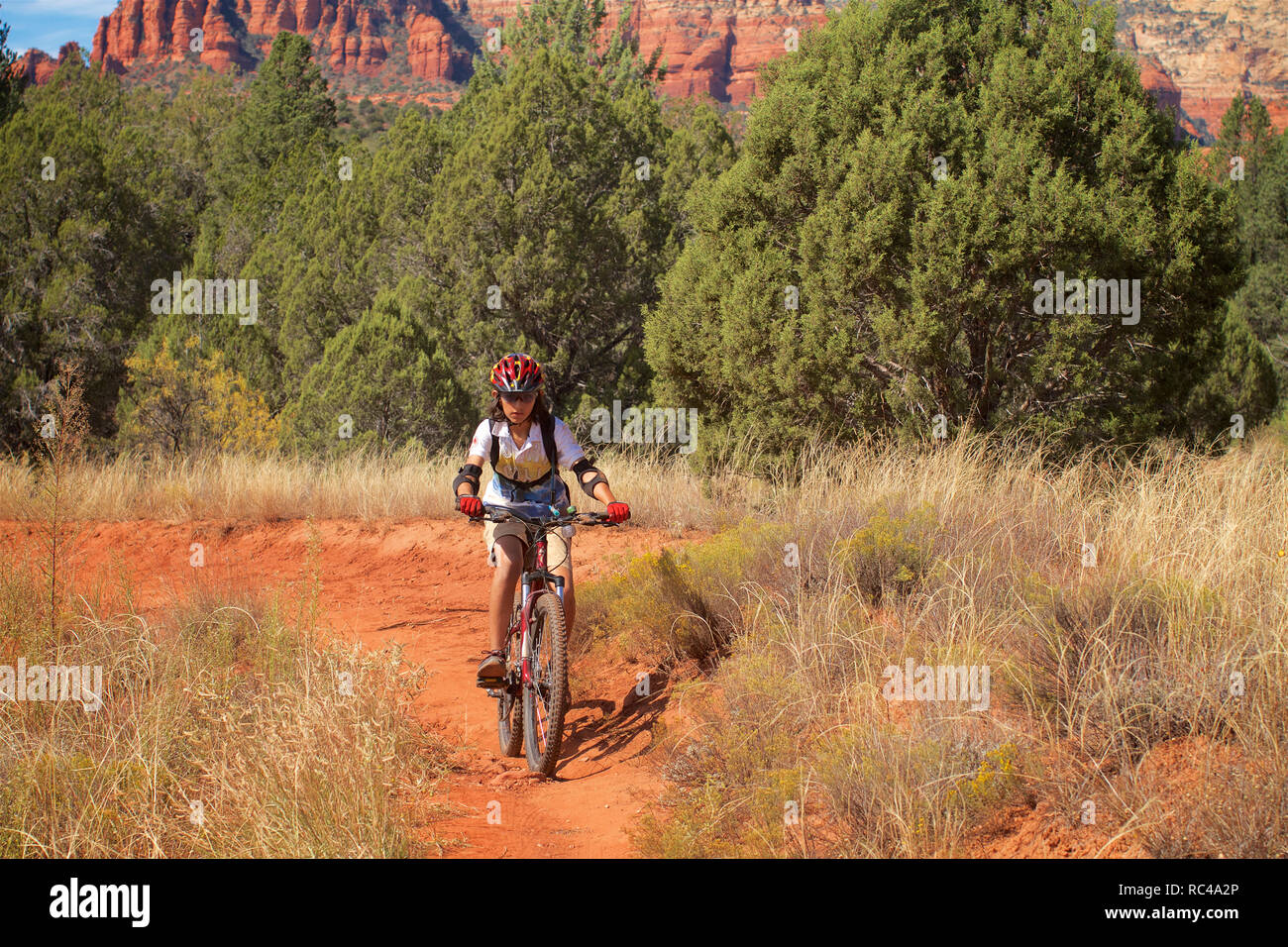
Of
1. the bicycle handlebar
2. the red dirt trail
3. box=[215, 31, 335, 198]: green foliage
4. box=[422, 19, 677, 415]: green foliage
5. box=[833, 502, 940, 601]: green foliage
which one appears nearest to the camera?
the red dirt trail

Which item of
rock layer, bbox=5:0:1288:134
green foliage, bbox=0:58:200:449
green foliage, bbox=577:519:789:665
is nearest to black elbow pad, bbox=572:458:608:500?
green foliage, bbox=577:519:789:665

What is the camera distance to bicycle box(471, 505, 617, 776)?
4953mm

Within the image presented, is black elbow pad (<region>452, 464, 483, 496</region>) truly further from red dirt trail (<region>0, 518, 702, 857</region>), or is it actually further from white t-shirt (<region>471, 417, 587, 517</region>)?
red dirt trail (<region>0, 518, 702, 857</region>)

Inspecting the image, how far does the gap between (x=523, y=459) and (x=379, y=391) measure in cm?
1233

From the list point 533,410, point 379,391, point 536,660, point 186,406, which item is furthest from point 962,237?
point 186,406

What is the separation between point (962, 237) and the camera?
9.23 meters

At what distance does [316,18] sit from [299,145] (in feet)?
421

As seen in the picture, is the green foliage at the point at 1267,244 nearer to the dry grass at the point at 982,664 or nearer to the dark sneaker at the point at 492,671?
the dry grass at the point at 982,664

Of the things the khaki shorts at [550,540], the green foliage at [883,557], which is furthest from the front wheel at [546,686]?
the green foliage at [883,557]

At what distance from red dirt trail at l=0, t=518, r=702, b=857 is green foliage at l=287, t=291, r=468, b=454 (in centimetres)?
580

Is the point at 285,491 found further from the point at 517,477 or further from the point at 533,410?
the point at 533,410

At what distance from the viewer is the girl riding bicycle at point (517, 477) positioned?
17.6 ft

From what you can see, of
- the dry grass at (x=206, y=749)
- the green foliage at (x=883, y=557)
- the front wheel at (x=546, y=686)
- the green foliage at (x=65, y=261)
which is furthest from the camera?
the green foliage at (x=65, y=261)
